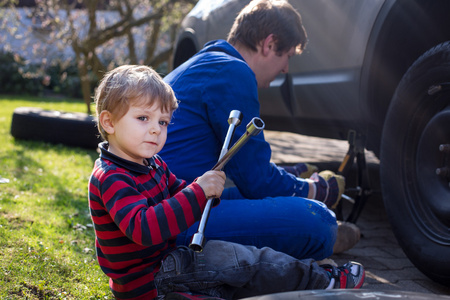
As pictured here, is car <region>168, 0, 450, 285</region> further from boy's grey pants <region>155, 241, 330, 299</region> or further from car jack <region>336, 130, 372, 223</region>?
boy's grey pants <region>155, 241, 330, 299</region>

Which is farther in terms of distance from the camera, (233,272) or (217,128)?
(217,128)

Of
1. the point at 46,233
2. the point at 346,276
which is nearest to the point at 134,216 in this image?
the point at 346,276

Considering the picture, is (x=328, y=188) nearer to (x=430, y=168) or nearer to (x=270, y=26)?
(x=430, y=168)

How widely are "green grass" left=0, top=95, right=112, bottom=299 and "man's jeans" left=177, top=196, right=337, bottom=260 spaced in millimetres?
499

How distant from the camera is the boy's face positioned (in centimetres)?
174

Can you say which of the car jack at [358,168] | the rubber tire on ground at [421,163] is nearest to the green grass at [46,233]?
the rubber tire on ground at [421,163]

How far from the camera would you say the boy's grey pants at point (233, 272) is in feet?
5.83

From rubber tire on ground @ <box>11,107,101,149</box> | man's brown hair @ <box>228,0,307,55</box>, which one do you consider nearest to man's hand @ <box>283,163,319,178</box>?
man's brown hair @ <box>228,0,307,55</box>

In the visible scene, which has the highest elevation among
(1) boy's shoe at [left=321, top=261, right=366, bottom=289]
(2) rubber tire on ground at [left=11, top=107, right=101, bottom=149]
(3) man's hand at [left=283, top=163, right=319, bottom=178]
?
(3) man's hand at [left=283, top=163, right=319, bottom=178]

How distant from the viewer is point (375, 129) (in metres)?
2.96

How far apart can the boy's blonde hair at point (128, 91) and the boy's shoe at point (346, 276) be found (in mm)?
894

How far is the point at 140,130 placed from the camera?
1739 millimetres

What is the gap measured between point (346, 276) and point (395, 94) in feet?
2.85

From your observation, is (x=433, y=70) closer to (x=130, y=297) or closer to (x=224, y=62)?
(x=224, y=62)
